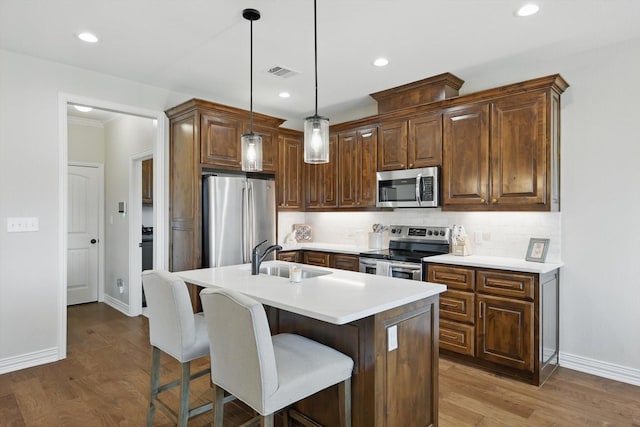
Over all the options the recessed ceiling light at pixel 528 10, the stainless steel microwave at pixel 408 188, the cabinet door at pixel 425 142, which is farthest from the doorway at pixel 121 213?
the recessed ceiling light at pixel 528 10

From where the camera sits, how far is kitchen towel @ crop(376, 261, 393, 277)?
3886mm

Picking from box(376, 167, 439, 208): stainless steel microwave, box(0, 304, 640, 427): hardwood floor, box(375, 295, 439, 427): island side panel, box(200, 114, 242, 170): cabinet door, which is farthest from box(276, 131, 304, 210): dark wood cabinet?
box(375, 295, 439, 427): island side panel

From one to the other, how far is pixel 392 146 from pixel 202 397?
120 inches

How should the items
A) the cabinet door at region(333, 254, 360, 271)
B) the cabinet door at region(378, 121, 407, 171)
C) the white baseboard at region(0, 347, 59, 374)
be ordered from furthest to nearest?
the cabinet door at region(333, 254, 360, 271) < the cabinet door at region(378, 121, 407, 171) < the white baseboard at region(0, 347, 59, 374)

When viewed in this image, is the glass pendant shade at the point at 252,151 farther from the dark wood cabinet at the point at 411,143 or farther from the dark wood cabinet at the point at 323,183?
the dark wood cabinet at the point at 323,183

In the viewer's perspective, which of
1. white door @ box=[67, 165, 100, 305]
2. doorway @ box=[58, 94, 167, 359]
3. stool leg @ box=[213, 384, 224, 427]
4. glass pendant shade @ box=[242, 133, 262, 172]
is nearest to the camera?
stool leg @ box=[213, 384, 224, 427]

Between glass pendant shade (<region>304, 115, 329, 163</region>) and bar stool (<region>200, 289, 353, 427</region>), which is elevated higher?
glass pendant shade (<region>304, 115, 329, 163</region>)

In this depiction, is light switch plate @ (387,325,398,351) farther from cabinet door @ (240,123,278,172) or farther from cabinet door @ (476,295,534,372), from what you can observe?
cabinet door @ (240,123,278,172)

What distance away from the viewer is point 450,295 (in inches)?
135

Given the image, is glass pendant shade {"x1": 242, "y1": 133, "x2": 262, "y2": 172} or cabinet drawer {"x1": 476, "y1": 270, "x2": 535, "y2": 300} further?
cabinet drawer {"x1": 476, "y1": 270, "x2": 535, "y2": 300}

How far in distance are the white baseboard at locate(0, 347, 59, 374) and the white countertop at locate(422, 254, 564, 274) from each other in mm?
3545

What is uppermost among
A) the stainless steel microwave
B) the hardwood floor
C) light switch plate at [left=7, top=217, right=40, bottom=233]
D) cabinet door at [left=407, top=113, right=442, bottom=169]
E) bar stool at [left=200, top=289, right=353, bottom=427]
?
cabinet door at [left=407, top=113, right=442, bottom=169]

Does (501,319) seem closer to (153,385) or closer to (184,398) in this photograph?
(184,398)

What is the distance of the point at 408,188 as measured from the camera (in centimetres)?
407
